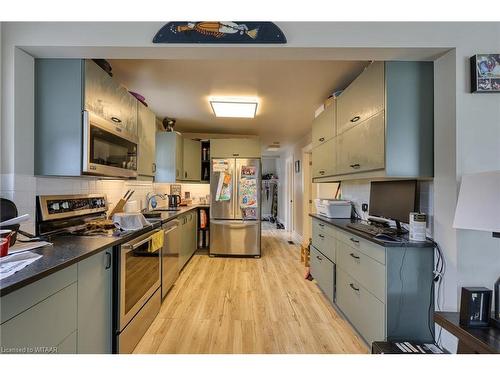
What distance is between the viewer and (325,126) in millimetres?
2885

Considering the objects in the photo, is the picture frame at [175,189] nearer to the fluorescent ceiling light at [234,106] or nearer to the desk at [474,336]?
the fluorescent ceiling light at [234,106]

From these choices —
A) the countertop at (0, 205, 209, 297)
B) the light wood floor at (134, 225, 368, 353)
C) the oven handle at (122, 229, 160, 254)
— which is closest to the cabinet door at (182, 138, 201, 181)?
the light wood floor at (134, 225, 368, 353)

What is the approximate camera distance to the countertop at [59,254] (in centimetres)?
89

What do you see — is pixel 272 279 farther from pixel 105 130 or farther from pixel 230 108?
pixel 105 130

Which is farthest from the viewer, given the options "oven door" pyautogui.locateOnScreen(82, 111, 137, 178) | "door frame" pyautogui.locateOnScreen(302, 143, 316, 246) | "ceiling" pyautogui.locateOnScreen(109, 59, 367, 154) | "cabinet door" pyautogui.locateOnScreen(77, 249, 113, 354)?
"door frame" pyautogui.locateOnScreen(302, 143, 316, 246)

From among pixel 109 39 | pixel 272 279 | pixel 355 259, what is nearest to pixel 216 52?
pixel 109 39

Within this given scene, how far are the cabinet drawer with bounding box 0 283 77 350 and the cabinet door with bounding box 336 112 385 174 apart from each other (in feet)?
6.77

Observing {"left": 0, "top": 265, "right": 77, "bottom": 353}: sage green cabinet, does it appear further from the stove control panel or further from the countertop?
the stove control panel

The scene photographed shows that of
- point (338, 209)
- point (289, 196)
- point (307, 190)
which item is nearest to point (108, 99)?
point (338, 209)

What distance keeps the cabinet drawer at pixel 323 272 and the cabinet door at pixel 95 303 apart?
1.93m

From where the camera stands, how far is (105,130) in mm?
1851

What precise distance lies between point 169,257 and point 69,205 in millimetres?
1141

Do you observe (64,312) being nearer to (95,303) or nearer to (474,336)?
(95,303)

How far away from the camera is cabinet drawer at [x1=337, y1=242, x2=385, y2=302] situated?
1.63 meters
